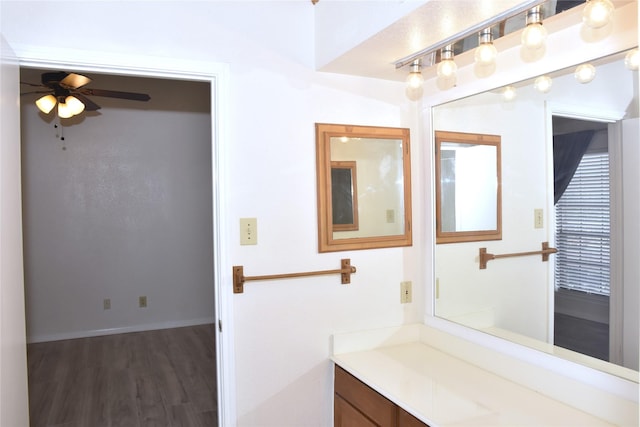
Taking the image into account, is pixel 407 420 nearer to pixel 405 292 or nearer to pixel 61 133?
pixel 405 292

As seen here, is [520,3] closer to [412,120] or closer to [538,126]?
[538,126]

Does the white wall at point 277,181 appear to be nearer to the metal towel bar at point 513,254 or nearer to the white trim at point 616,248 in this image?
the metal towel bar at point 513,254

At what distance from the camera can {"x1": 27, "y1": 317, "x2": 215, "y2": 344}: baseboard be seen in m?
4.99

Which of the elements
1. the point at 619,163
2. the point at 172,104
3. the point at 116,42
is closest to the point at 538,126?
the point at 619,163

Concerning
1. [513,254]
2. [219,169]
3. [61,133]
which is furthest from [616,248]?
[61,133]

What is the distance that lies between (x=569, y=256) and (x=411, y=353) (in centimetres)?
92

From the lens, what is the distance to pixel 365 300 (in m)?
2.41

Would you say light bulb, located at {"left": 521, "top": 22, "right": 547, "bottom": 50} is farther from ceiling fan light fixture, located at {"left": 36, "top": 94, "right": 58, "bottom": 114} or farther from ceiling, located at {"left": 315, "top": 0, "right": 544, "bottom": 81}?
ceiling fan light fixture, located at {"left": 36, "top": 94, "right": 58, "bottom": 114}

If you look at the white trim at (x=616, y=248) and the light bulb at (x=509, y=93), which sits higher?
the light bulb at (x=509, y=93)

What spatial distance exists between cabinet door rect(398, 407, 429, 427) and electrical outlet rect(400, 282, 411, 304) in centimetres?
76

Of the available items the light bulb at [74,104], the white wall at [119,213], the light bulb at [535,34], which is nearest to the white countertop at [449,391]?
the light bulb at [535,34]

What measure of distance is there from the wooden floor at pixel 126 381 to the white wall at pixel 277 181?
1.19 metres

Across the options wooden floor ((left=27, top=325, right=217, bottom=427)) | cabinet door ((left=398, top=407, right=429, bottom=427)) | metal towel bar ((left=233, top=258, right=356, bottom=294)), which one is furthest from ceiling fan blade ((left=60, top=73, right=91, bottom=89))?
cabinet door ((left=398, top=407, right=429, bottom=427))

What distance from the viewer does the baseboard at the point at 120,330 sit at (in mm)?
4992
